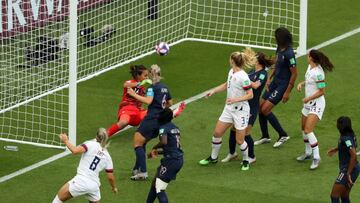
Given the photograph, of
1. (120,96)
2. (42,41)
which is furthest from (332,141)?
(42,41)

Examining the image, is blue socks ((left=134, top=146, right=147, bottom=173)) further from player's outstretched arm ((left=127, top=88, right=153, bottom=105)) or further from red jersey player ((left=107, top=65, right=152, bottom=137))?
red jersey player ((left=107, top=65, right=152, bottom=137))

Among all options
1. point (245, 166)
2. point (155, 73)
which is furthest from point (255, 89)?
point (155, 73)

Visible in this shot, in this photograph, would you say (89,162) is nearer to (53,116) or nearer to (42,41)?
(53,116)

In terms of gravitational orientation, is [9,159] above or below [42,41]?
below

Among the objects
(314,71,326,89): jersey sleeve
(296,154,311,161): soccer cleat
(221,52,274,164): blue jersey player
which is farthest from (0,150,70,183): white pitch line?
(314,71,326,89): jersey sleeve

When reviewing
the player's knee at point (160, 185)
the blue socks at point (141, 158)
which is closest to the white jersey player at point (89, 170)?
the player's knee at point (160, 185)

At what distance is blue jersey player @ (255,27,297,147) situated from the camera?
2130cm

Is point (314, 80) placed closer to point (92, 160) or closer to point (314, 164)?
point (314, 164)

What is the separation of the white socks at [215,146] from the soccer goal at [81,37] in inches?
105

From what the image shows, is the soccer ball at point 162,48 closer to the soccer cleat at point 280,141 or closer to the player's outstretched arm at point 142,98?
the soccer cleat at point 280,141

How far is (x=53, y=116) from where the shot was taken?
23.5 meters

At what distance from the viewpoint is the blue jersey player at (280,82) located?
21.3m

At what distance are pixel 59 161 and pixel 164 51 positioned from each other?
5.03 meters

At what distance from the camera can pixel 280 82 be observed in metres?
21.5
